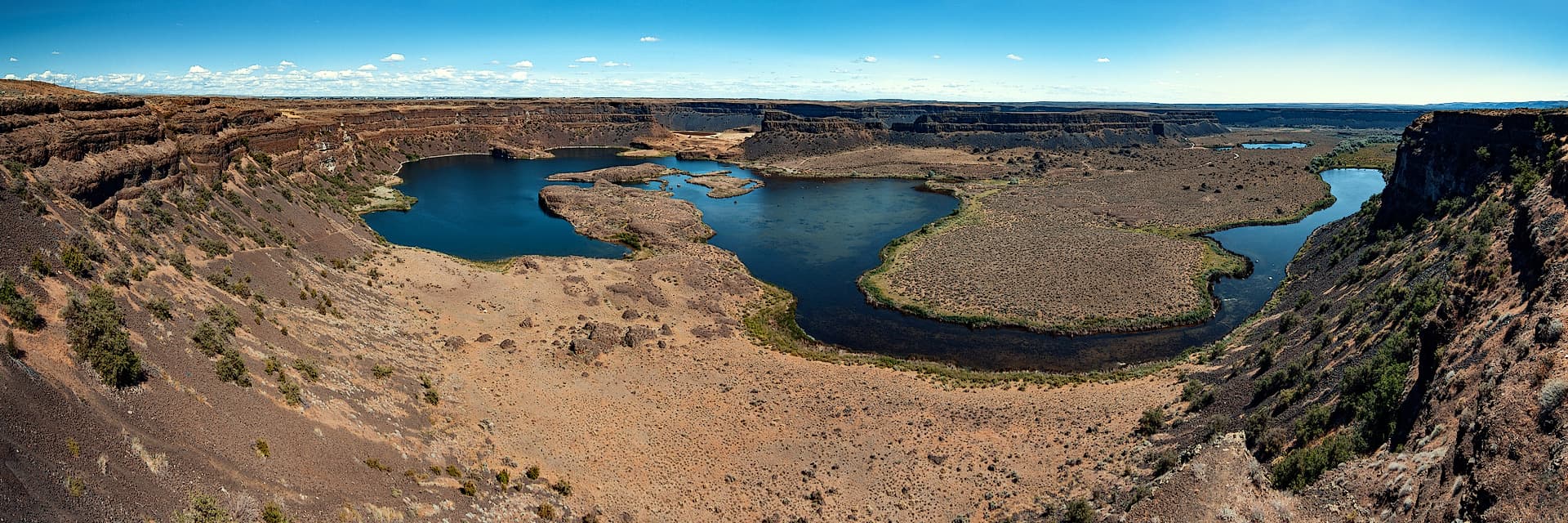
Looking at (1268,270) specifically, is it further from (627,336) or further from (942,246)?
(627,336)

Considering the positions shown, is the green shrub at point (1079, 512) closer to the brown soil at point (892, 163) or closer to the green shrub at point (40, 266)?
the green shrub at point (40, 266)

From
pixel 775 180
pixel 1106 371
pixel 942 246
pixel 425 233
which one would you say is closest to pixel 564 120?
pixel 775 180

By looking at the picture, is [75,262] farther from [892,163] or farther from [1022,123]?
[1022,123]

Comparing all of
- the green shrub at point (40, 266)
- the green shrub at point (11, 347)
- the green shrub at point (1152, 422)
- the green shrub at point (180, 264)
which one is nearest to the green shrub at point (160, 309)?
the green shrub at point (40, 266)

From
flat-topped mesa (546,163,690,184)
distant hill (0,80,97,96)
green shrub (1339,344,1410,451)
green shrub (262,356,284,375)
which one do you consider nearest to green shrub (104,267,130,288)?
green shrub (262,356,284,375)

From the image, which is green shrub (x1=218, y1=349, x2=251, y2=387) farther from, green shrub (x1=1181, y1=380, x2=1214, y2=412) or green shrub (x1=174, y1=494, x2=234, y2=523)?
green shrub (x1=1181, y1=380, x2=1214, y2=412)

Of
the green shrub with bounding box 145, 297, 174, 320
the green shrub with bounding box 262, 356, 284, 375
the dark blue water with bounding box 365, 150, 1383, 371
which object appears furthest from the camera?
the dark blue water with bounding box 365, 150, 1383, 371
